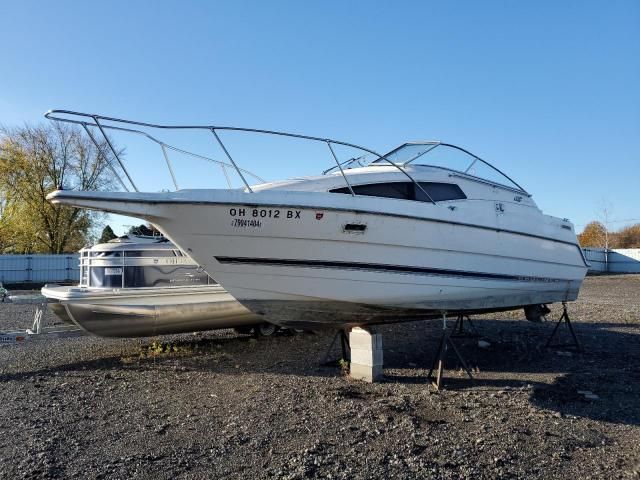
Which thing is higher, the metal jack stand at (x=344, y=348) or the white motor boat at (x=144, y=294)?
the white motor boat at (x=144, y=294)

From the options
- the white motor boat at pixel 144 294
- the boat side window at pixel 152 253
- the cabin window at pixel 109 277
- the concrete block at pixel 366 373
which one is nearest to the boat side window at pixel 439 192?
the concrete block at pixel 366 373

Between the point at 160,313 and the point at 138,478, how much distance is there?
15.7 feet

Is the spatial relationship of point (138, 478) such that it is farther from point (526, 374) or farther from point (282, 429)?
point (526, 374)

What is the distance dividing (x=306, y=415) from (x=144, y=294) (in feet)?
13.7

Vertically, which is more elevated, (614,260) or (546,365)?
(614,260)

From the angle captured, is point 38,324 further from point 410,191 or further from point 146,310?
point 410,191

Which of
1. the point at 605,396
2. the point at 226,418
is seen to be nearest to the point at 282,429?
the point at 226,418

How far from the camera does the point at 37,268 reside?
27.3 metres

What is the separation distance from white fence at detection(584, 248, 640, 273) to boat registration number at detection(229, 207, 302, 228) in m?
38.6

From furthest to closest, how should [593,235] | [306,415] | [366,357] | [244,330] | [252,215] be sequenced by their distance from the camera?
[593,235]
[244,330]
[366,357]
[252,215]
[306,415]

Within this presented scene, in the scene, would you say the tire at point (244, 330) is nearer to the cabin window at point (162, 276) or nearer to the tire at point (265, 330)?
the tire at point (265, 330)

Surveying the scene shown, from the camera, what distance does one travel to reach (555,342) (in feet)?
31.1

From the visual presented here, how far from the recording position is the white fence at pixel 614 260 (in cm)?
3884

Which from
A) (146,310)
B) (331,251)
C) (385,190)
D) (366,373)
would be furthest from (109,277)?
(385,190)
